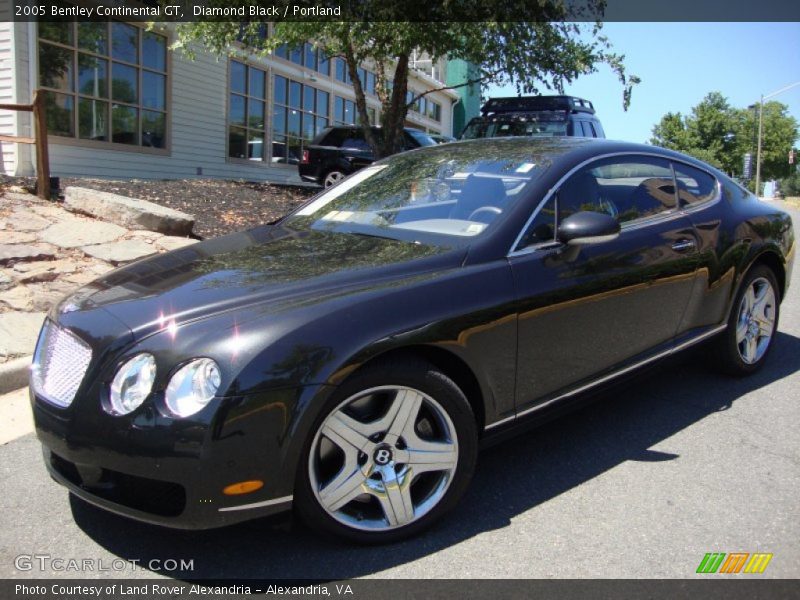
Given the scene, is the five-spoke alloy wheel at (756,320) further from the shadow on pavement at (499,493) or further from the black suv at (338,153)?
the black suv at (338,153)

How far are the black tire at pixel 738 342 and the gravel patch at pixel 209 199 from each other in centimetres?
603

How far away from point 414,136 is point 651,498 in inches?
476

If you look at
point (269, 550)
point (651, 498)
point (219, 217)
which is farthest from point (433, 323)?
point (219, 217)

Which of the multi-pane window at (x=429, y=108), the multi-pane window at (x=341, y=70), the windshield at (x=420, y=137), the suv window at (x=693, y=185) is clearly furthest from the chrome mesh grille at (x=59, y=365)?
the multi-pane window at (x=429, y=108)

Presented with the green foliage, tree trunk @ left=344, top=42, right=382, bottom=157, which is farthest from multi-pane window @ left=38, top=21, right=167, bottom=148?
the green foliage

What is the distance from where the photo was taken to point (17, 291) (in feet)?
18.8

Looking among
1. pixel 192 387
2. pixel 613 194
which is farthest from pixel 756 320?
pixel 192 387

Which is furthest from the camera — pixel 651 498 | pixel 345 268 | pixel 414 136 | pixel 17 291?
pixel 414 136

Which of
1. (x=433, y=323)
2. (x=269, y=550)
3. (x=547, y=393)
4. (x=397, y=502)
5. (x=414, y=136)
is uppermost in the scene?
(x=414, y=136)

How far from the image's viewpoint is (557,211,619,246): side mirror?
3.04 metres

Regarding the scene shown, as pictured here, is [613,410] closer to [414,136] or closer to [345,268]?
[345,268]

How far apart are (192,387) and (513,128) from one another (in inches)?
420

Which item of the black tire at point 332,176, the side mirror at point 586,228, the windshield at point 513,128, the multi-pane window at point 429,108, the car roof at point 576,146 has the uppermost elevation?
the multi-pane window at point 429,108

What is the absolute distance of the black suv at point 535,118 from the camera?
38.5ft
